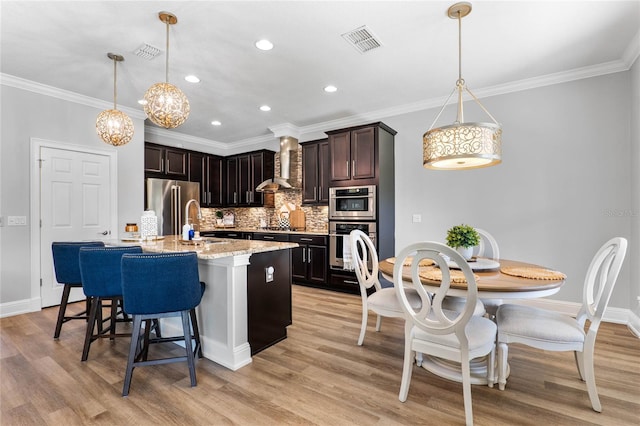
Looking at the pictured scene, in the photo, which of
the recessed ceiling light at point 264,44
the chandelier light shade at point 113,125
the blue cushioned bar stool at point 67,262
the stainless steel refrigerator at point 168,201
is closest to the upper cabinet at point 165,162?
the stainless steel refrigerator at point 168,201

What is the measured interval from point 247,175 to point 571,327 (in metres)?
5.60

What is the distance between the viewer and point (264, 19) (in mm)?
2523

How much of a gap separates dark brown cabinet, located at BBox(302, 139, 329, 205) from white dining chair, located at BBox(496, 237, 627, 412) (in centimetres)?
353

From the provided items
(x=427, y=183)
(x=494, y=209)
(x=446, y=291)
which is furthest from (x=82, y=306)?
(x=494, y=209)

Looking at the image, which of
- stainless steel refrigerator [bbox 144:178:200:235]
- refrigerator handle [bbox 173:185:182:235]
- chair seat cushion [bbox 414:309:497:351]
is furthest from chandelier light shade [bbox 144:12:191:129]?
refrigerator handle [bbox 173:185:182:235]

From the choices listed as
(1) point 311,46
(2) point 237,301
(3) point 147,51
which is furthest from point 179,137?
(2) point 237,301

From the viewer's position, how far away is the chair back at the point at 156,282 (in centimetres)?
191

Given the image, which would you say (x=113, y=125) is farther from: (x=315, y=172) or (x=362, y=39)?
(x=315, y=172)

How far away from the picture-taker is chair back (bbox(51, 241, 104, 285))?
2771mm

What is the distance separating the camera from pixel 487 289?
5.85 feet

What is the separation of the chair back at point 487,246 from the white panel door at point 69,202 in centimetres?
443

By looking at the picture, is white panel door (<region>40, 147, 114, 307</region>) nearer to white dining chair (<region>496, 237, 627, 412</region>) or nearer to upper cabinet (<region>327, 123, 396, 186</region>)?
upper cabinet (<region>327, 123, 396, 186</region>)

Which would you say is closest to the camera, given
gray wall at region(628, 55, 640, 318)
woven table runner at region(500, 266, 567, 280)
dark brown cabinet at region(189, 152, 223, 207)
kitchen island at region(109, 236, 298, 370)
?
woven table runner at region(500, 266, 567, 280)

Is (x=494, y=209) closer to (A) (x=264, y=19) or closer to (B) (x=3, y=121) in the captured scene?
(A) (x=264, y=19)
